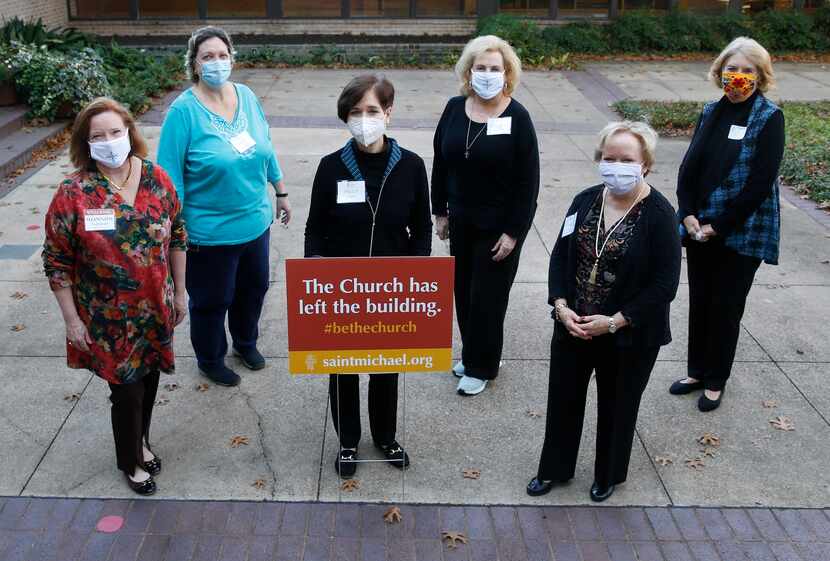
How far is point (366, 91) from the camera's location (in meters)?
3.71

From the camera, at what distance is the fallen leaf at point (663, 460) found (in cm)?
437

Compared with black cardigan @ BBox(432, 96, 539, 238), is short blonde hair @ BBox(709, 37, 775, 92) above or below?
above

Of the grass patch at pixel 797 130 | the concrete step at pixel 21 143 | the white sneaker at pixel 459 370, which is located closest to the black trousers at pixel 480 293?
the white sneaker at pixel 459 370

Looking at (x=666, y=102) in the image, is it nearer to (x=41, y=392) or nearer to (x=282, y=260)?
(x=282, y=260)

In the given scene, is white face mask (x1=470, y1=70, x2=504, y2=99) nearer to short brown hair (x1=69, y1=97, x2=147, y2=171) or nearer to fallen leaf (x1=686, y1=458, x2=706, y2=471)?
short brown hair (x1=69, y1=97, x2=147, y2=171)

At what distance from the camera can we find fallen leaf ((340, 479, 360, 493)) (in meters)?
4.12

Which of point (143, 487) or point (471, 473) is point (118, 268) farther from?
point (471, 473)

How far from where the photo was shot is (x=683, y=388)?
5020mm

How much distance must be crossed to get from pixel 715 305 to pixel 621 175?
5.01 ft

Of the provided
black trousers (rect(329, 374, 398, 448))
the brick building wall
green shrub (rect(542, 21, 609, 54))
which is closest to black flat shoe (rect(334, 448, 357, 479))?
black trousers (rect(329, 374, 398, 448))

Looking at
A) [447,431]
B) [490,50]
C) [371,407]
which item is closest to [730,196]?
[490,50]

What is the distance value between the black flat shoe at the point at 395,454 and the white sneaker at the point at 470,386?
0.79 m

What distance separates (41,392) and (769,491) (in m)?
4.03

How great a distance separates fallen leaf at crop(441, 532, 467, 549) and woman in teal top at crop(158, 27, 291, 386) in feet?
6.01
